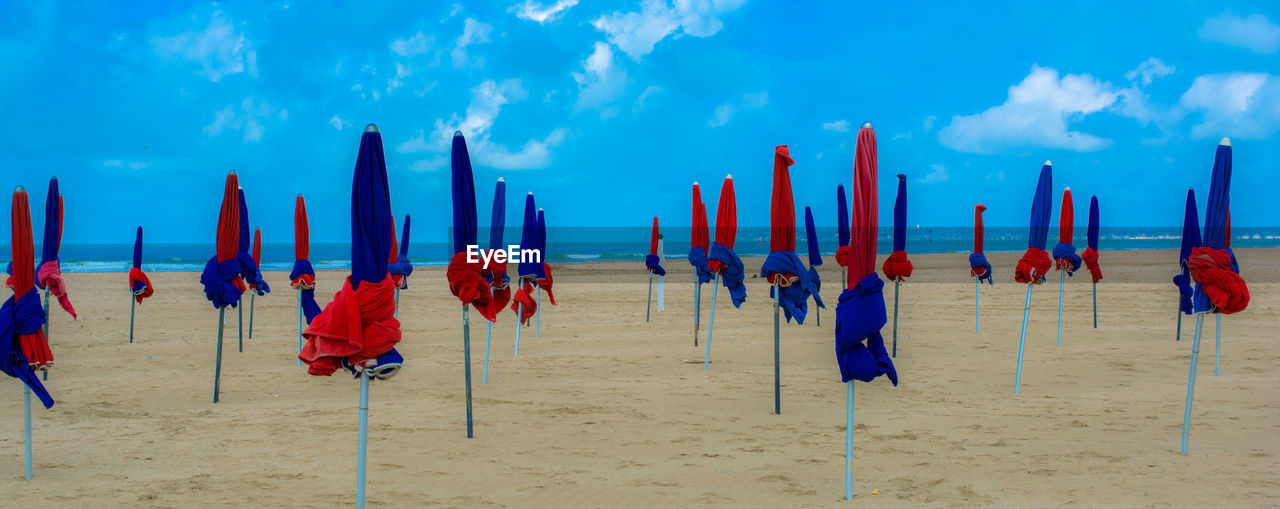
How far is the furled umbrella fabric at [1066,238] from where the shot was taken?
468 inches

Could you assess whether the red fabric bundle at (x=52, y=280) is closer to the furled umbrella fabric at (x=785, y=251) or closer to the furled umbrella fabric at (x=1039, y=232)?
the furled umbrella fabric at (x=785, y=251)

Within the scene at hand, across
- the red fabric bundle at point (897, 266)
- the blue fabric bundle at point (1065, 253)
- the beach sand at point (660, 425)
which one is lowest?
the beach sand at point (660, 425)

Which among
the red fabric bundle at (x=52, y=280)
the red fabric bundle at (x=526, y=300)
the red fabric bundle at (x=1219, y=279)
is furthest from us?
the red fabric bundle at (x=526, y=300)

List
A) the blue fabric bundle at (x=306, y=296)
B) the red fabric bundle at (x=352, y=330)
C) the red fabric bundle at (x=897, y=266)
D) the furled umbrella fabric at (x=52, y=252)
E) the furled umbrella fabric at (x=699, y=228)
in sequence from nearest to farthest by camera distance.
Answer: the red fabric bundle at (x=352, y=330) < the furled umbrella fabric at (x=52, y=252) < the blue fabric bundle at (x=306, y=296) < the red fabric bundle at (x=897, y=266) < the furled umbrella fabric at (x=699, y=228)

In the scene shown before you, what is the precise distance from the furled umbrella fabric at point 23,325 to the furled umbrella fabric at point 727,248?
693cm

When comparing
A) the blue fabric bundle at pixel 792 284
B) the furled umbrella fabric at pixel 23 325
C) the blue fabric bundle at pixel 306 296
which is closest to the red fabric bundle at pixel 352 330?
the furled umbrella fabric at pixel 23 325

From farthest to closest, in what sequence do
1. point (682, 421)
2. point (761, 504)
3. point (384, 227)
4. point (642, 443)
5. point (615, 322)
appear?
point (615, 322)
point (682, 421)
point (642, 443)
point (761, 504)
point (384, 227)

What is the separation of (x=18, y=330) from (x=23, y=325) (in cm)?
6

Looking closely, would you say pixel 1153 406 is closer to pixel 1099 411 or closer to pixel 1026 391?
pixel 1099 411

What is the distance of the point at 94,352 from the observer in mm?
12688

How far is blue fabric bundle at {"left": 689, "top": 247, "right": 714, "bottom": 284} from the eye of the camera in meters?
11.7

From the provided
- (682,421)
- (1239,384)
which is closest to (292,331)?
(682,421)

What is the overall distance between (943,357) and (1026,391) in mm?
2471

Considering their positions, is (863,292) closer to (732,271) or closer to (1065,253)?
(732,271)
